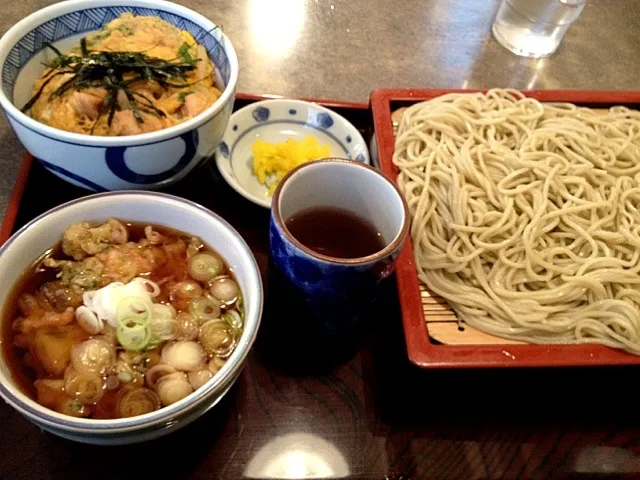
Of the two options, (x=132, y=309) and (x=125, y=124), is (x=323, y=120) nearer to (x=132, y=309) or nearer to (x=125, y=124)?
(x=125, y=124)

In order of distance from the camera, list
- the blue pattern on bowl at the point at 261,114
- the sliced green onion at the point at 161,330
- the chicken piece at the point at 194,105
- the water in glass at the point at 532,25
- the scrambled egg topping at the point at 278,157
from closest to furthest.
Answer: the sliced green onion at the point at 161,330 → the chicken piece at the point at 194,105 → the scrambled egg topping at the point at 278,157 → the blue pattern on bowl at the point at 261,114 → the water in glass at the point at 532,25

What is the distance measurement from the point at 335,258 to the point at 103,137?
527 millimetres

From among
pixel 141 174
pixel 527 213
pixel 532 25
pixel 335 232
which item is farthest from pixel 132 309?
pixel 532 25

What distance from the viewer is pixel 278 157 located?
157 centimetres

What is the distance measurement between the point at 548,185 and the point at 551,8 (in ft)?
3.20

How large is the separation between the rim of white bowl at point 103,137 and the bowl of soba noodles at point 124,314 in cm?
11

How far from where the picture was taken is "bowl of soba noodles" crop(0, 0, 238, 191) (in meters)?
1.15

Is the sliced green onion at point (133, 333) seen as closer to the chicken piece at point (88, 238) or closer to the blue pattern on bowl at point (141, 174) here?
the chicken piece at point (88, 238)

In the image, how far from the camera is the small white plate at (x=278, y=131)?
1573mm

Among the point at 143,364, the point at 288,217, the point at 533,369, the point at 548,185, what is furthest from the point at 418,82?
the point at 143,364

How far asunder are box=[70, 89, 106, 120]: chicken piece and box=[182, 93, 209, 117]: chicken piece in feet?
0.59

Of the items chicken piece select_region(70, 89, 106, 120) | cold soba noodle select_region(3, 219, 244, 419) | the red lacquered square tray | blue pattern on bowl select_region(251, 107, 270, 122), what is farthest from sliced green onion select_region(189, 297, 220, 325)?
blue pattern on bowl select_region(251, 107, 270, 122)

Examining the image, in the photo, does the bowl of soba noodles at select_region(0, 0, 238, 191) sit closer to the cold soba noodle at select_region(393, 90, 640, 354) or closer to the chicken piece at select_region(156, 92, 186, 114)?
the chicken piece at select_region(156, 92, 186, 114)

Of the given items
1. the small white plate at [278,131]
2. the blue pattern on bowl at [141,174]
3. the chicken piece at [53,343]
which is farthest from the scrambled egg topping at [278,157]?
the chicken piece at [53,343]
